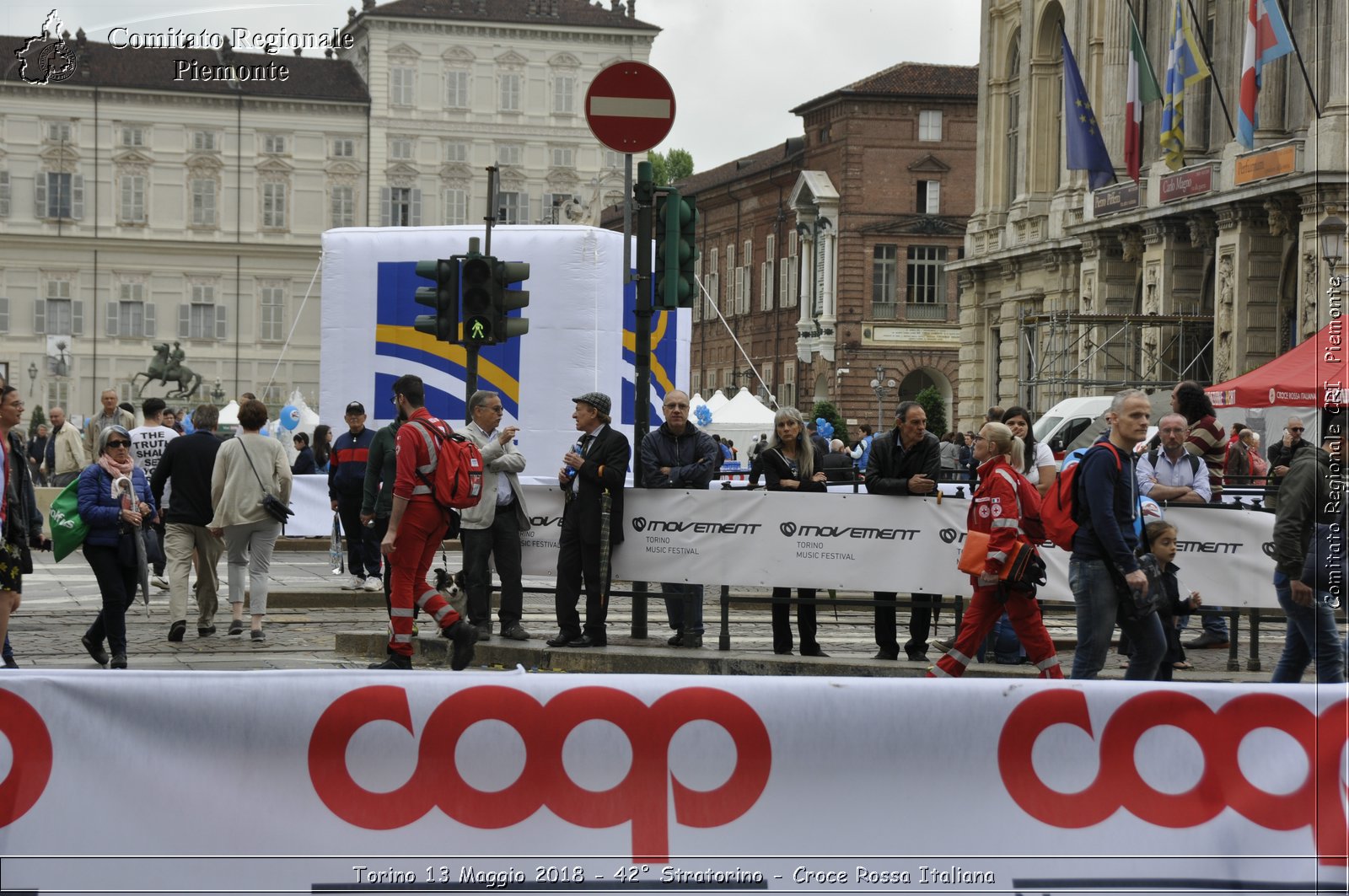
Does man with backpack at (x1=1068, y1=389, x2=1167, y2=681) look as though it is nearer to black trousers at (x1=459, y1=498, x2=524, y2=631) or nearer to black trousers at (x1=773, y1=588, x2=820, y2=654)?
black trousers at (x1=773, y1=588, x2=820, y2=654)

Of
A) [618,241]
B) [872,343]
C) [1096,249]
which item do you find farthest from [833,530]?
[872,343]

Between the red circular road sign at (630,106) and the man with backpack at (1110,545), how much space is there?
155 inches

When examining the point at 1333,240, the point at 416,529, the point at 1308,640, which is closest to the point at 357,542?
the point at 416,529

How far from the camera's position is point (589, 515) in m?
11.5

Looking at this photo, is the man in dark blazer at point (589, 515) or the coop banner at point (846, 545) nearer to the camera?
the coop banner at point (846, 545)

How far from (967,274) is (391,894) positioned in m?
44.4

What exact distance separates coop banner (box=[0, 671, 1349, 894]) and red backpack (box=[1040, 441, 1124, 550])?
299 centimetres

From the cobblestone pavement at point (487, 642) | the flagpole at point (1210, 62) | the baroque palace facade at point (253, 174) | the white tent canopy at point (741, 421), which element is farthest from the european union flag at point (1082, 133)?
the cobblestone pavement at point (487, 642)

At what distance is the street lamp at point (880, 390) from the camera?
66925mm

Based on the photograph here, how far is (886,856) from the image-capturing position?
215 inches

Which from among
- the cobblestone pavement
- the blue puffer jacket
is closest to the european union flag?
the cobblestone pavement

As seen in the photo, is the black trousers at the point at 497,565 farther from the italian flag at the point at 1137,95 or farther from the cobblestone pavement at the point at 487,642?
the italian flag at the point at 1137,95

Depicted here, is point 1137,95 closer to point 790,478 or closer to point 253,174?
point 253,174

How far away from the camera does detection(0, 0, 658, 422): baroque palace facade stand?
33.6 m
